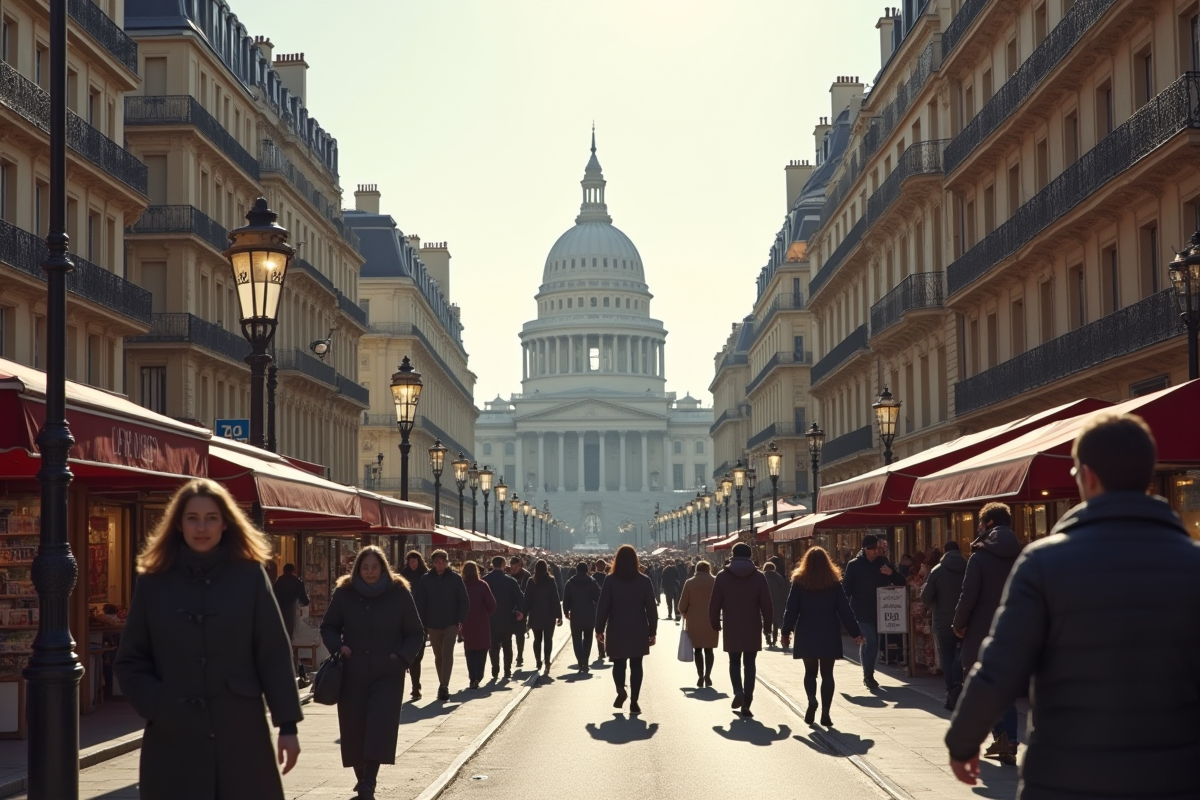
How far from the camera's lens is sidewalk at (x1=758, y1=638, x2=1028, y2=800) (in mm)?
13477

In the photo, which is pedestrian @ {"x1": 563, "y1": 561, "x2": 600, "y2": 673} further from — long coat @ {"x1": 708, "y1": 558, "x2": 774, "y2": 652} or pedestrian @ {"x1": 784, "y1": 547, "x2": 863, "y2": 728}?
pedestrian @ {"x1": 784, "y1": 547, "x2": 863, "y2": 728}

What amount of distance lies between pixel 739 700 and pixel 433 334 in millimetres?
82391

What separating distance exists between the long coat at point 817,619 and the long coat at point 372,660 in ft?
20.8

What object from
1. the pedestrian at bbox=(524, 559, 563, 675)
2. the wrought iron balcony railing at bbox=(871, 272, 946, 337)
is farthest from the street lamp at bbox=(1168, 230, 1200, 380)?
the wrought iron balcony railing at bbox=(871, 272, 946, 337)

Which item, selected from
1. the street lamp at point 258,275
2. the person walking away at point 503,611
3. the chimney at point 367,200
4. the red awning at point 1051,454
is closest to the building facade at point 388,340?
the chimney at point 367,200

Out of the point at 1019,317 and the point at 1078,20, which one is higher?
the point at 1078,20

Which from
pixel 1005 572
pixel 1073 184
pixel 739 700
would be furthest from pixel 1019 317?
pixel 1005 572

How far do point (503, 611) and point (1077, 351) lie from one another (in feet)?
40.1

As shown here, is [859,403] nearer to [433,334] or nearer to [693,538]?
[433,334]

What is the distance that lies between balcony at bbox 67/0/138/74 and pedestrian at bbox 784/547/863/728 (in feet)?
75.9

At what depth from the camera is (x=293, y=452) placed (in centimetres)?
5962

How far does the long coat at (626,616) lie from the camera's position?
20.4 m

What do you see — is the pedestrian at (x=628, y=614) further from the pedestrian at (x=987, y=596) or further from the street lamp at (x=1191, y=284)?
the street lamp at (x=1191, y=284)

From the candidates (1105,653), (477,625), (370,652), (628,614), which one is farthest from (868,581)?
(1105,653)
